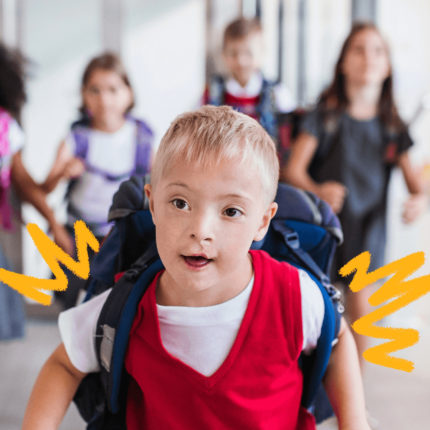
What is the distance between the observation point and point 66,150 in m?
1.57

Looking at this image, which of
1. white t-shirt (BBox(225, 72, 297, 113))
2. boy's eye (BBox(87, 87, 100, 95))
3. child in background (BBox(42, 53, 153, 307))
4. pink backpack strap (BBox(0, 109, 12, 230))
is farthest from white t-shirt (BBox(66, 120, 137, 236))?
white t-shirt (BBox(225, 72, 297, 113))

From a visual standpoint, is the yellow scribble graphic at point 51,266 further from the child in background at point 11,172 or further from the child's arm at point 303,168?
the child's arm at point 303,168

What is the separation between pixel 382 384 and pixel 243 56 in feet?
3.20

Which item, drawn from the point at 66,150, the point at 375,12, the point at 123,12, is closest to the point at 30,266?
the point at 66,150

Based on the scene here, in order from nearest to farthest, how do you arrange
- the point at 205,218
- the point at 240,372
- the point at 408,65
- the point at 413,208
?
the point at 205,218
the point at 240,372
the point at 413,208
the point at 408,65

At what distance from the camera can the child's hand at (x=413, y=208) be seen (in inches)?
46.4

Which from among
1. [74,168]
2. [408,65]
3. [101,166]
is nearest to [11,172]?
[74,168]

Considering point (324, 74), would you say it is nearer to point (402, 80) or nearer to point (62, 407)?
point (402, 80)

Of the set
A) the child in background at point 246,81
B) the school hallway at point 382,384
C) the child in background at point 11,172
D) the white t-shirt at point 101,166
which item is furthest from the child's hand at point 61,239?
the child in background at point 246,81

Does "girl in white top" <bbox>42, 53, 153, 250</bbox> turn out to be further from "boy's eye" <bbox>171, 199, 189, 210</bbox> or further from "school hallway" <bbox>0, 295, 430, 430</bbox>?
"boy's eye" <bbox>171, 199, 189, 210</bbox>

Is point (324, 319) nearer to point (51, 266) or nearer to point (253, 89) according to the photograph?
point (51, 266)

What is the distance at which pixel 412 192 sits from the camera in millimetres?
1342

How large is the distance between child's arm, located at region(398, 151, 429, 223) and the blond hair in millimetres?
667

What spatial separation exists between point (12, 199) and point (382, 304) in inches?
40.0
